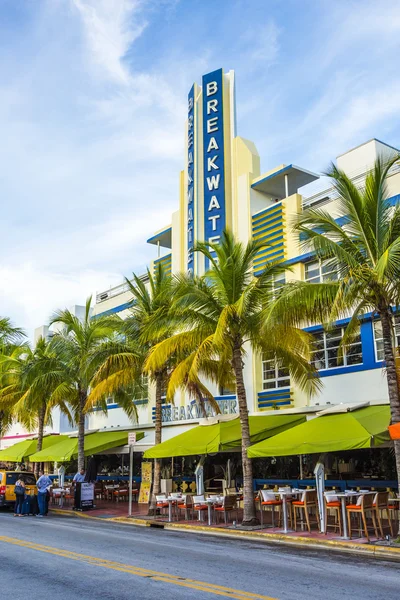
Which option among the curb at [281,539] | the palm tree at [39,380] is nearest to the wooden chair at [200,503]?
the curb at [281,539]

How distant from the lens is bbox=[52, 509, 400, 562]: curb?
13.3 m

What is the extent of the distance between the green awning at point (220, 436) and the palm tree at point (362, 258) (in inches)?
238

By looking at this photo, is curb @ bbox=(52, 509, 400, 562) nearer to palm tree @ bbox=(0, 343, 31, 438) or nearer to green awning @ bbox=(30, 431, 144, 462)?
green awning @ bbox=(30, 431, 144, 462)

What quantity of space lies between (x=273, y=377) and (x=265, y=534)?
34.5ft

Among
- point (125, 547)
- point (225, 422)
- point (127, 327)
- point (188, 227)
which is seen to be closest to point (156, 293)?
point (127, 327)

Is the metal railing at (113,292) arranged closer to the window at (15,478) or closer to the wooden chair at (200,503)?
the window at (15,478)

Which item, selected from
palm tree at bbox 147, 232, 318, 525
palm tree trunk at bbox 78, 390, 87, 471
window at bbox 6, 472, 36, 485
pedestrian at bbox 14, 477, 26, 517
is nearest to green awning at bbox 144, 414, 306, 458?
palm tree at bbox 147, 232, 318, 525

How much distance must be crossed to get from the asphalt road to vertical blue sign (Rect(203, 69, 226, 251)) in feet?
55.5

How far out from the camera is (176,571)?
10.4m

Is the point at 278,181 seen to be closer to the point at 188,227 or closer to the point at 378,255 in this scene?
the point at 188,227

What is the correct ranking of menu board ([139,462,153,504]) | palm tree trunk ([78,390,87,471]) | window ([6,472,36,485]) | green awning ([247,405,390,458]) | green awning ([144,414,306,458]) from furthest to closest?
menu board ([139,462,153,504])
palm tree trunk ([78,390,87,471])
window ([6,472,36,485])
green awning ([144,414,306,458])
green awning ([247,405,390,458])

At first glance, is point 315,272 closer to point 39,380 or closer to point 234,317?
point 234,317

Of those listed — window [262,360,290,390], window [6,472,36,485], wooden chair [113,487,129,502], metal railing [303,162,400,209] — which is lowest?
wooden chair [113,487,129,502]

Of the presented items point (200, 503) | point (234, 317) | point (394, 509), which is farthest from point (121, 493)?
point (394, 509)
